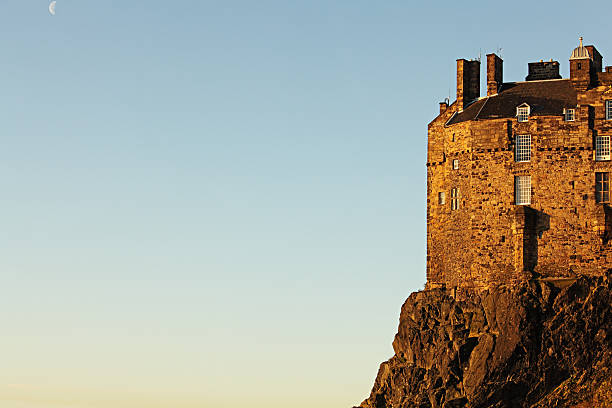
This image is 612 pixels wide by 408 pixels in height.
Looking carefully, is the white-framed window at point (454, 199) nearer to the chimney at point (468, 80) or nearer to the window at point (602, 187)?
the chimney at point (468, 80)

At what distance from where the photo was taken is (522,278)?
9894 centimetres

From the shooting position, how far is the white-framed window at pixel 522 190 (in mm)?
100200

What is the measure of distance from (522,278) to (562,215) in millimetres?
4880

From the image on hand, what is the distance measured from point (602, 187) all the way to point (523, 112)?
Answer: 289 inches

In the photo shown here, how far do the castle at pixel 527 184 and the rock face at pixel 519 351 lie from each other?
160cm

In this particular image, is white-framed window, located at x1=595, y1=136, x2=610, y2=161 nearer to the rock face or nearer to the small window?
the small window

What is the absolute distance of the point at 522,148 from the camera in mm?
100750

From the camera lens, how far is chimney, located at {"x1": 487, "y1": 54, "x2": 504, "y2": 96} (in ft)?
344

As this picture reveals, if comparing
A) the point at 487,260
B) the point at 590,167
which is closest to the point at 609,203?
the point at 590,167

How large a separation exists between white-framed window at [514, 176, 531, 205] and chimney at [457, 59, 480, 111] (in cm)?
837

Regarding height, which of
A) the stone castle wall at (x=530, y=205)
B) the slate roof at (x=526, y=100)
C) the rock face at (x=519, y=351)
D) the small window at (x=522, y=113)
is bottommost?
the rock face at (x=519, y=351)

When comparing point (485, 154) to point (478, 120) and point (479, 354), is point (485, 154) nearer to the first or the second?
point (478, 120)

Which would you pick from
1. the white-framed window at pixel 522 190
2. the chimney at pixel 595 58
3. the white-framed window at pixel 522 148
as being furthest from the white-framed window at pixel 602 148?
the chimney at pixel 595 58

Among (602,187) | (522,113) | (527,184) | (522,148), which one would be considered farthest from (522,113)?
(602,187)
